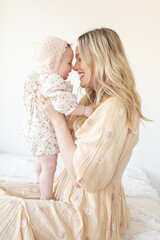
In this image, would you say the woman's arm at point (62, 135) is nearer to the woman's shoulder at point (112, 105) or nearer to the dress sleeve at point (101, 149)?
the dress sleeve at point (101, 149)

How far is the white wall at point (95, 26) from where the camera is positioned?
8.04 ft

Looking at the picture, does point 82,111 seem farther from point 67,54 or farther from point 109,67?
point 67,54

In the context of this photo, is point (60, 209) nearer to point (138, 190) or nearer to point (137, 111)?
point (137, 111)

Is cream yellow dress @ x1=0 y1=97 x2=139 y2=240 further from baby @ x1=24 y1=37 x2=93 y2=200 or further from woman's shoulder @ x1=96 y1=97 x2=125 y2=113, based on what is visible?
baby @ x1=24 y1=37 x2=93 y2=200

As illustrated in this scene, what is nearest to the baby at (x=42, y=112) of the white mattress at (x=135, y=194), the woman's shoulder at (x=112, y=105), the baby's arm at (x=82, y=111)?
the baby's arm at (x=82, y=111)

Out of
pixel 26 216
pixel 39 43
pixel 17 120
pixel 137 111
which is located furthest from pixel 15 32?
pixel 26 216

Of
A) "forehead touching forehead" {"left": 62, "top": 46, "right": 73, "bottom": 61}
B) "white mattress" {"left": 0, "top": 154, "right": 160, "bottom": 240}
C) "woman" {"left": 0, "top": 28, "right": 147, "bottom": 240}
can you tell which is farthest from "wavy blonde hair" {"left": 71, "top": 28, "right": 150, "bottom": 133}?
"white mattress" {"left": 0, "top": 154, "right": 160, "bottom": 240}

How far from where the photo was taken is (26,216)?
3.27 ft

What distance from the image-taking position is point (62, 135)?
3.65 ft

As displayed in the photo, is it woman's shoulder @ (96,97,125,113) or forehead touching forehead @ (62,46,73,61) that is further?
forehead touching forehead @ (62,46,73,61)

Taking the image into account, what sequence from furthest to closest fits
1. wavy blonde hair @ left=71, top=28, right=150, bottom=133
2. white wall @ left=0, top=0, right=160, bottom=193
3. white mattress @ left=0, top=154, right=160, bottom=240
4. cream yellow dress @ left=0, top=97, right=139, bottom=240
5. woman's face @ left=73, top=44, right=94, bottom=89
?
→ white wall @ left=0, top=0, right=160, bottom=193
white mattress @ left=0, top=154, right=160, bottom=240
woman's face @ left=73, top=44, right=94, bottom=89
wavy blonde hair @ left=71, top=28, right=150, bottom=133
cream yellow dress @ left=0, top=97, right=139, bottom=240

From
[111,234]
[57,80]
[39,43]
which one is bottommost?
[111,234]

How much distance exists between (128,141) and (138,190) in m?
1.01

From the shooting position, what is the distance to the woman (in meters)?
1.00
